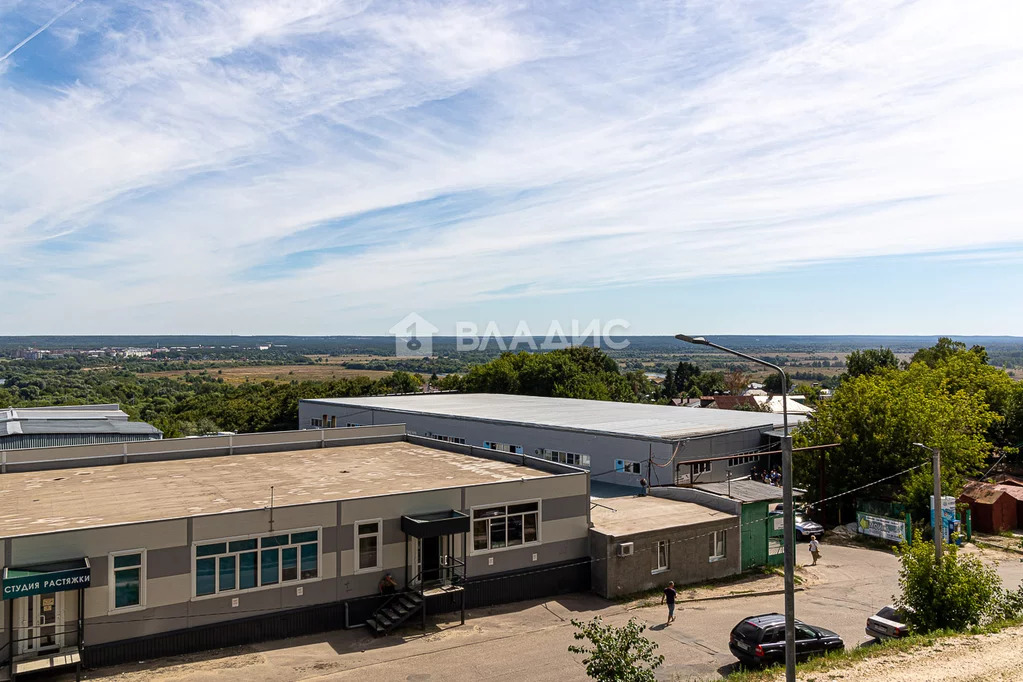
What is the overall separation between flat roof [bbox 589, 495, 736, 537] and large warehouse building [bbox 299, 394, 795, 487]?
12.6 feet

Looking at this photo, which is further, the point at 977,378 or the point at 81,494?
the point at 977,378

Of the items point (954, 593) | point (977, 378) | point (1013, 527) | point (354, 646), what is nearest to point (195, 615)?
point (354, 646)

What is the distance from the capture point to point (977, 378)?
60406mm

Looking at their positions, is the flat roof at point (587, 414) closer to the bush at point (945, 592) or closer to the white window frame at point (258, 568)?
the bush at point (945, 592)

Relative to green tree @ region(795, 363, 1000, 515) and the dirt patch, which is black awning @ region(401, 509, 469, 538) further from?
green tree @ region(795, 363, 1000, 515)

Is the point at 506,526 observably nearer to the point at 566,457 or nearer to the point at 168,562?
the point at 168,562

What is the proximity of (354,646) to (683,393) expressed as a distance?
135525mm

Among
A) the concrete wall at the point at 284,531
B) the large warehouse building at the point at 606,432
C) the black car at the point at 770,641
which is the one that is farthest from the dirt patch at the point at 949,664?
the large warehouse building at the point at 606,432

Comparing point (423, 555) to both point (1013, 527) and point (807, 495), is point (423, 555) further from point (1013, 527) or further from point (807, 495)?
point (1013, 527)

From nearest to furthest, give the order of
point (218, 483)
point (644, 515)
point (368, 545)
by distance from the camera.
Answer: point (368, 545), point (218, 483), point (644, 515)

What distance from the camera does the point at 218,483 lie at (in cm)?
2730

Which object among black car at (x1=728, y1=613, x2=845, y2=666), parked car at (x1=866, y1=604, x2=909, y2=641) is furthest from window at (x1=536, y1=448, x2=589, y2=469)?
black car at (x1=728, y1=613, x2=845, y2=666)

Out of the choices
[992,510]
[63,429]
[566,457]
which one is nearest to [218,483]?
[566,457]

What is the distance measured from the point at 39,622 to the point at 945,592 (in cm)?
2402
